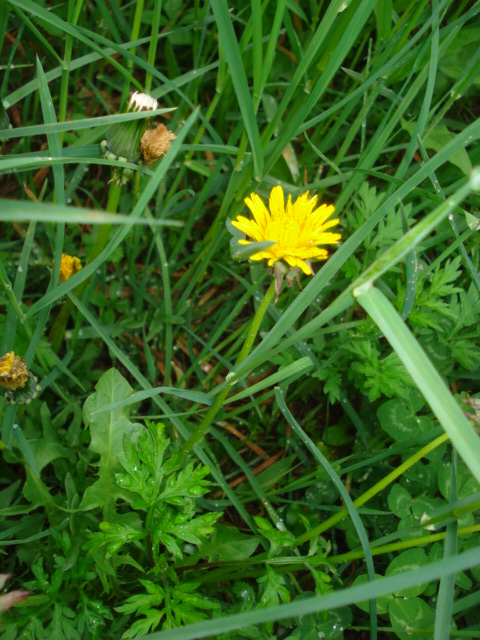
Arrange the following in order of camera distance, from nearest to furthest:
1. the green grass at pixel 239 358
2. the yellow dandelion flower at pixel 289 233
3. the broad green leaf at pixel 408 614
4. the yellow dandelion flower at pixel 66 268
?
the yellow dandelion flower at pixel 289 233 < the green grass at pixel 239 358 < the broad green leaf at pixel 408 614 < the yellow dandelion flower at pixel 66 268

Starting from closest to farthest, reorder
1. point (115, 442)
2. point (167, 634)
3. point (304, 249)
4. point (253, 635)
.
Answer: point (167, 634) → point (304, 249) → point (253, 635) → point (115, 442)

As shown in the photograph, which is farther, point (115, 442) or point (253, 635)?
point (115, 442)

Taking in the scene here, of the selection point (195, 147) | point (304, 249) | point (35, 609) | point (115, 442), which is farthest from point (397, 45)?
point (35, 609)

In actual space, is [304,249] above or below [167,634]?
above

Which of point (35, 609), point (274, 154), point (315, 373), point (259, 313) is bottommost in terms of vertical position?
point (35, 609)

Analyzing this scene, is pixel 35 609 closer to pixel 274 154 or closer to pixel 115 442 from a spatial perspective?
pixel 115 442

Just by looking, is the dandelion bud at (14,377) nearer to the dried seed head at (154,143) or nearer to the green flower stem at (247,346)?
the green flower stem at (247,346)

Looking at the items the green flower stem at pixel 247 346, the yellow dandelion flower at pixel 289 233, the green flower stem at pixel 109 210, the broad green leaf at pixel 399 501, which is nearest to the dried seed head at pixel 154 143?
the green flower stem at pixel 109 210

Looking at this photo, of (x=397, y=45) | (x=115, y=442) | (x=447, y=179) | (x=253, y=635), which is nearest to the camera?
(x=253, y=635)
